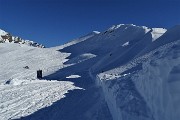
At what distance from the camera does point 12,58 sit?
177 feet

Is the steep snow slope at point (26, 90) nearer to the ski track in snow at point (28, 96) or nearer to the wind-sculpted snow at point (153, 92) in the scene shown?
the ski track in snow at point (28, 96)

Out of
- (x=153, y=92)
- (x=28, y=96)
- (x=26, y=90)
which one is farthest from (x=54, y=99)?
(x=153, y=92)

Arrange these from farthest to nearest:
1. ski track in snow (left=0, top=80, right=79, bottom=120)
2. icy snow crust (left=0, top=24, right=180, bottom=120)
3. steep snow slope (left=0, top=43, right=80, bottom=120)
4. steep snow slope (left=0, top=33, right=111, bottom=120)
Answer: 1. steep snow slope (left=0, top=43, right=80, bottom=120)
2. ski track in snow (left=0, top=80, right=79, bottom=120)
3. steep snow slope (left=0, top=33, right=111, bottom=120)
4. icy snow crust (left=0, top=24, right=180, bottom=120)

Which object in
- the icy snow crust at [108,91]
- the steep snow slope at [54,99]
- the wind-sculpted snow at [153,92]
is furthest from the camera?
the steep snow slope at [54,99]

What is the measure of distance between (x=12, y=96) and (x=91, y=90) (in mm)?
5499

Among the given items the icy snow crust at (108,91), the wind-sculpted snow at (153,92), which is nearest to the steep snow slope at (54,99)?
the icy snow crust at (108,91)

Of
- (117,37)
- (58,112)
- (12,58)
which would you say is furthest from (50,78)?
(117,37)

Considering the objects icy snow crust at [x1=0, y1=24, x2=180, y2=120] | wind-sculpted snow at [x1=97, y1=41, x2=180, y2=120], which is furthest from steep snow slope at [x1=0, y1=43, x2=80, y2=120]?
wind-sculpted snow at [x1=97, y1=41, x2=180, y2=120]

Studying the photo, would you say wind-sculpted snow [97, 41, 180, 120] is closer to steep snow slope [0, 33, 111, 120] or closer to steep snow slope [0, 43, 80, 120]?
steep snow slope [0, 33, 111, 120]

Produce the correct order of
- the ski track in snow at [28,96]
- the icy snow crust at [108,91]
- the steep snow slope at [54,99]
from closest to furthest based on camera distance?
the icy snow crust at [108,91], the steep snow slope at [54,99], the ski track in snow at [28,96]

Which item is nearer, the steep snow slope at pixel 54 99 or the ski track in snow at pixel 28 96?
the steep snow slope at pixel 54 99

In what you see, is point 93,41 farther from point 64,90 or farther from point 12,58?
point 64,90

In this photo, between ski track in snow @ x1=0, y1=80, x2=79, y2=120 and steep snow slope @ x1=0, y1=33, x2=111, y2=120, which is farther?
ski track in snow @ x1=0, y1=80, x2=79, y2=120

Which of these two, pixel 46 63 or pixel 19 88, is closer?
pixel 19 88
